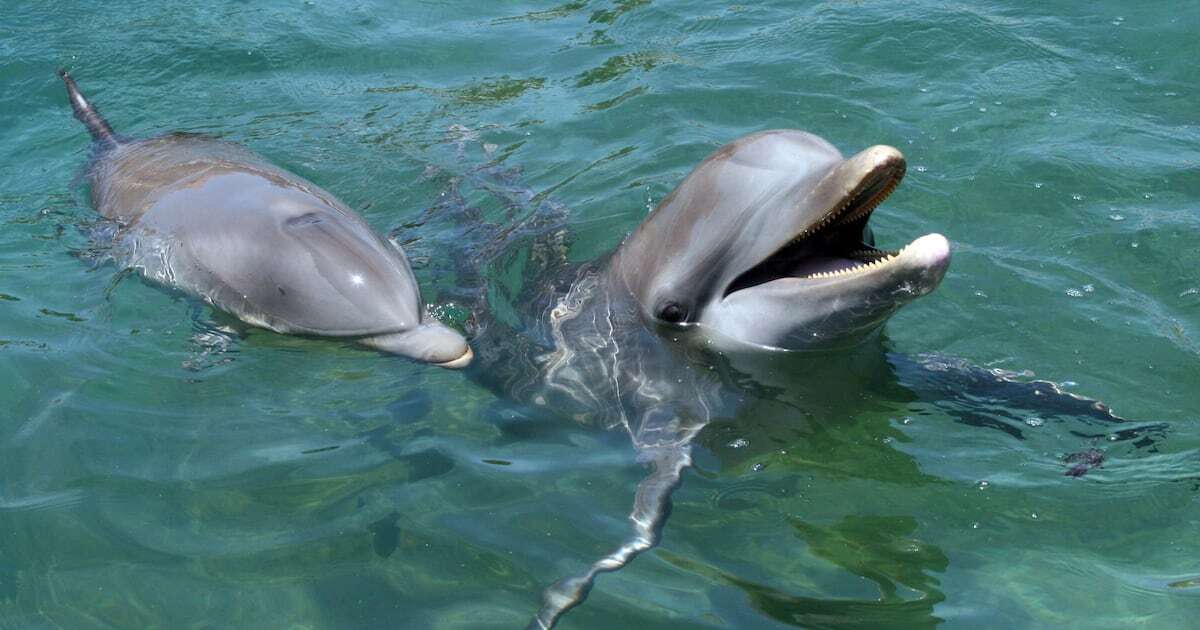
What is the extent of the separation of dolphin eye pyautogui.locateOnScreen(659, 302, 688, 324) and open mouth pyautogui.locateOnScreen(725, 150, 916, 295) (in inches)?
10.5

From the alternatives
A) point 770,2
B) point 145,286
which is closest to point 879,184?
point 145,286

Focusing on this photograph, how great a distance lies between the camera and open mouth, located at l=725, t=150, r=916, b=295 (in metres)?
5.45

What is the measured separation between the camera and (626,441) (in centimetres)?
599

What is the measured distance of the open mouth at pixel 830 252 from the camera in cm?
545

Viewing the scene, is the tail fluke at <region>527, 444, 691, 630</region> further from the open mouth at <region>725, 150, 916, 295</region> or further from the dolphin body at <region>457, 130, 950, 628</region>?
the open mouth at <region>725, 150, 916, 295</region>

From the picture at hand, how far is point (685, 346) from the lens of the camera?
20.5 ft

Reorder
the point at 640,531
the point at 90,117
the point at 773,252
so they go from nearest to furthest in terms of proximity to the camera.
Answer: the point at 640,531, the point at 773,252, the point at 90,117

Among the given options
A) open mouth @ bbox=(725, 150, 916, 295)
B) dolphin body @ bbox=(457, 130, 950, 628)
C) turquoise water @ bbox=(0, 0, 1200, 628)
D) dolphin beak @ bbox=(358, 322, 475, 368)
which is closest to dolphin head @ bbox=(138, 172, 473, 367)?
dolphin beak @ bbox=(358, 322, 475, 368)

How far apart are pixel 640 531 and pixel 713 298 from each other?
1.40m

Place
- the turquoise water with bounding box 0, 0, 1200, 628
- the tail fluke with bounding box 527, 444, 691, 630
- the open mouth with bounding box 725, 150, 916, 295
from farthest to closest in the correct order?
the open mouth with bounding box 725, 150, 916, 295
the turquoise water with bounding box 0, 0, 1200, 628
the tail fluke with bounding box 527, 444, 691, 630

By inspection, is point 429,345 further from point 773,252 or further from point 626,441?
point 773,252

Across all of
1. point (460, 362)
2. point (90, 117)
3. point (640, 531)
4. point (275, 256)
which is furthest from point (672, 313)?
point (90, 117)

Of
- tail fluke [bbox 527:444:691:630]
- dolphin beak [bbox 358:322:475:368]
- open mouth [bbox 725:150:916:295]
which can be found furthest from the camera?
dolphin beak [bbox 358:322:475:368]

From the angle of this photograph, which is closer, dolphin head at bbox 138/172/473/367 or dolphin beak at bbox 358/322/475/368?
dolphin beak at bbox 358/322/475/368
